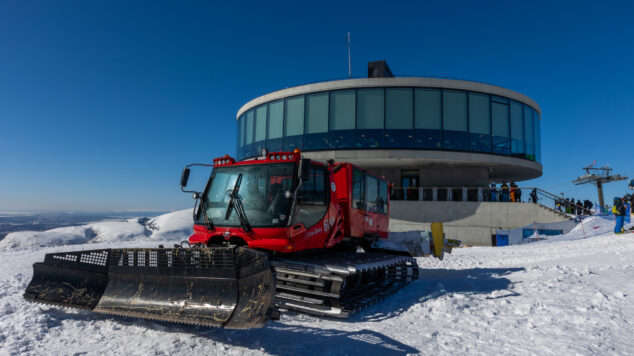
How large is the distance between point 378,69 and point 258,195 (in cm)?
2341

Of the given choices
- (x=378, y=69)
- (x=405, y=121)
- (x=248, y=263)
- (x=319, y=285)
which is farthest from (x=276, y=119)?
(x=248, y=263)

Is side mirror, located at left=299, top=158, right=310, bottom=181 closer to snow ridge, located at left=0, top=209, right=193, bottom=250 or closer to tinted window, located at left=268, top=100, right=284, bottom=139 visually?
snow ridge, located at left=0, top=209, right=193, bottom=250

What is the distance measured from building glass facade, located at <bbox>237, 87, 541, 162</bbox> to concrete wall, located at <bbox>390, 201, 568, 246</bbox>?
362 centimetres

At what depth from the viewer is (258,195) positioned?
622 centimetres

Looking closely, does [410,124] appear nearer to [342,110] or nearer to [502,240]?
[342,110]

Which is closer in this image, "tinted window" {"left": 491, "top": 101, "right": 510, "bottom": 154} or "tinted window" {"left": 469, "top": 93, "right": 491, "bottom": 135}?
"tinted window" {"left": 469, "top": 93, "right": 491, "bottom": 135}

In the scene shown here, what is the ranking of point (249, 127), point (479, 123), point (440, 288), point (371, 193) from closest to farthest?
1. point (440, 288)
2. point (371, 193)
3. point (479, 123)
4. point (249, 127)

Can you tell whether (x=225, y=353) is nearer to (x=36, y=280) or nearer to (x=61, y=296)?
(x=61, y=296)

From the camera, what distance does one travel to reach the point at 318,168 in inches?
264

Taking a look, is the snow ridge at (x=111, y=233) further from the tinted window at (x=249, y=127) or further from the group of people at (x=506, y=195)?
the group of people at (x=506, y=195)

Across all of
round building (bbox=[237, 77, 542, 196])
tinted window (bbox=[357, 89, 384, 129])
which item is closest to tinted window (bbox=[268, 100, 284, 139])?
round building (bbox=[237, 77, 542, 196])

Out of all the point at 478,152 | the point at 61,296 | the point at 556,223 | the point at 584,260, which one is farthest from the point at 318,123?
the point at 61,296

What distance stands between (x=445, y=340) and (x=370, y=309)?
176cm

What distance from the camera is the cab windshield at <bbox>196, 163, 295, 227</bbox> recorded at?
602 cm
